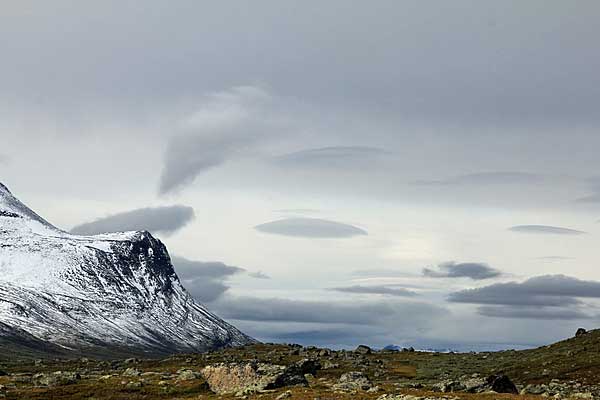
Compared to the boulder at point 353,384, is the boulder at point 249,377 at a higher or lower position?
higher

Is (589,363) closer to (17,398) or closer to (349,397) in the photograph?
(349,397)

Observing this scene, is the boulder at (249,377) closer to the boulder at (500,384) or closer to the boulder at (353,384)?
the boulder at (353,384)

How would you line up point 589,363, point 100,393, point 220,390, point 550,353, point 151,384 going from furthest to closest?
point 550,353 < point 589,363 < point 151,384 < point 100,393 < point 220,390

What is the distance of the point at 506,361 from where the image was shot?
169875 millimetres

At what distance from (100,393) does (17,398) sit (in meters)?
9.87

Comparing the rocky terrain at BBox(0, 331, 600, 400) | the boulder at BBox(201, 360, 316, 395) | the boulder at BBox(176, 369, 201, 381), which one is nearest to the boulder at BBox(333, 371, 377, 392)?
the rocky terrain at BBox(0, 331, 600, 400)

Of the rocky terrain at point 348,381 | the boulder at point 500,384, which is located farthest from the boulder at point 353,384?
the boulder at point 500,384

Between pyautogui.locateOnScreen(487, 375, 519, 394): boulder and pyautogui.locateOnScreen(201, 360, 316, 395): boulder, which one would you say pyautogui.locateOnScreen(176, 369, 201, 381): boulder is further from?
pyautogui.locateOnScreen(487, 375, 519, 394): boulder

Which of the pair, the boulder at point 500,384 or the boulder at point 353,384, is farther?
the boulder at point 353,384

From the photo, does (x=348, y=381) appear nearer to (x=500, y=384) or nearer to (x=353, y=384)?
(x=353, y=384)

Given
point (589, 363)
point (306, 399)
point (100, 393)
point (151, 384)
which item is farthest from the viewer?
point (589, 363)

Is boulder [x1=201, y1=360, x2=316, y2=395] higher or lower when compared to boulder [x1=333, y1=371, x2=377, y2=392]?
higher

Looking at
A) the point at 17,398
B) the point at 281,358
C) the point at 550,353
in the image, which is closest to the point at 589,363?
the point at 550,353

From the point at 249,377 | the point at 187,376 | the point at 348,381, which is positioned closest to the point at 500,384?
the point at 348,381
